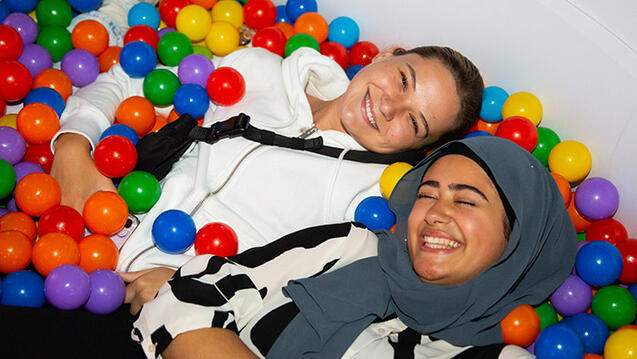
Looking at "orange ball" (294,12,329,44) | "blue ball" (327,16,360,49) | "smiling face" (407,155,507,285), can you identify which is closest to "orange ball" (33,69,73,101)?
"orange ball" (294,12,329,44)

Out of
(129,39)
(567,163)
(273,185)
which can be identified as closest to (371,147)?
(273,185)

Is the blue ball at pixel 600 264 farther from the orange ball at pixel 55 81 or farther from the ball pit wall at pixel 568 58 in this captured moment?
the orange ball at pixel 55 81

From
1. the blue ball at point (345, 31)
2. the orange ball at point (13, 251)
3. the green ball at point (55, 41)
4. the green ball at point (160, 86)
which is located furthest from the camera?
the blue ball at point (345, 31)

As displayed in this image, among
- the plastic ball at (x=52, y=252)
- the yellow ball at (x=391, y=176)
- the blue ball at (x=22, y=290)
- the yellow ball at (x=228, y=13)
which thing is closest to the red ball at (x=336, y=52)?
the yellow ball at (x=228, y=13)

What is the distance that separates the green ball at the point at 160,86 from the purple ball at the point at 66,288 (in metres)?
0.77

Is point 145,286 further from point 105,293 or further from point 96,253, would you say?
point 96,253

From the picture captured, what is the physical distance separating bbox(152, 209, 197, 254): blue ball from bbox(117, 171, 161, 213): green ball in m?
0.09

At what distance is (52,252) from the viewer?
5.99 ft

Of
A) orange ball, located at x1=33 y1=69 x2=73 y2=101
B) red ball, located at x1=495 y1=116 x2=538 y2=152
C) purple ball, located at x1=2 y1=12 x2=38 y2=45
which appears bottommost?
orange ball, located at x1=33 y1=69 x2=73 y2=101

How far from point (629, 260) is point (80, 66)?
199cm

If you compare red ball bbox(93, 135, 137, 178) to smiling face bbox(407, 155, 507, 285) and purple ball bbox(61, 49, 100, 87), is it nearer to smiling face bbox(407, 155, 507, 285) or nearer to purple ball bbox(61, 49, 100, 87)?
purple ball bbox(61, 49, 100, 87)

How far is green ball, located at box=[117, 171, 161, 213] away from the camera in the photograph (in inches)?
78.6

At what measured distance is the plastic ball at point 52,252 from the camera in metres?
1.83

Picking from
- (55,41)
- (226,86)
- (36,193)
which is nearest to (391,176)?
(226,86)
